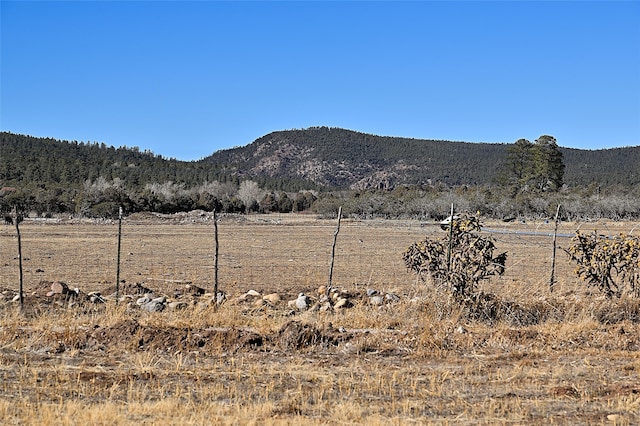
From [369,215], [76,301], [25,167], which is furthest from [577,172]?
[76,301]

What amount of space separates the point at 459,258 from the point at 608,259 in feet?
11.6

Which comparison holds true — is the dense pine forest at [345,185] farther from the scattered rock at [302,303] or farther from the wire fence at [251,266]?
the scattered rock at [302,303]

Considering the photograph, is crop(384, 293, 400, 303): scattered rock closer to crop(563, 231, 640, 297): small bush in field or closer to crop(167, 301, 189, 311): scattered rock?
crop(563, 231, 640, 297): small bush in field

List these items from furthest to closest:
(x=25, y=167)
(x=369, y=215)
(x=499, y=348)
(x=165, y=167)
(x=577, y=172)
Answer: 1. (x=165, y=167)
2. (x=577, y=172)
3. (x=25, y=167)
4. (x=369, y=215)
5. (x=499, y=348)

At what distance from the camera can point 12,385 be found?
829 cm

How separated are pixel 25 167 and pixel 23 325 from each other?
124m

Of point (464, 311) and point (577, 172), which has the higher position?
point (577, 172)

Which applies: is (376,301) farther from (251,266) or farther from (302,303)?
(251,266)

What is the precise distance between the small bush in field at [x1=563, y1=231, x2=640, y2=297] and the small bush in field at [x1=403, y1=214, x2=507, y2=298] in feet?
6.33

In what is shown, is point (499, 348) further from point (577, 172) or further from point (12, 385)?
point (577, 172)

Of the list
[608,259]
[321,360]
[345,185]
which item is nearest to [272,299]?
[321,360]

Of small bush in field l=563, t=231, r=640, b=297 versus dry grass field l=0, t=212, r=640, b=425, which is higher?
small bush in field l=563, t=231, r=640, b=297

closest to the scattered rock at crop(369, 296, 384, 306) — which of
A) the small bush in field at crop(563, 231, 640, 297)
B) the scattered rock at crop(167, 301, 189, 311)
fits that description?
the scattered rock at crop(167, 301, 189, 311)

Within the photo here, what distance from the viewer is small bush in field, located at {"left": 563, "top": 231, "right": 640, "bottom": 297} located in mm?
14320
